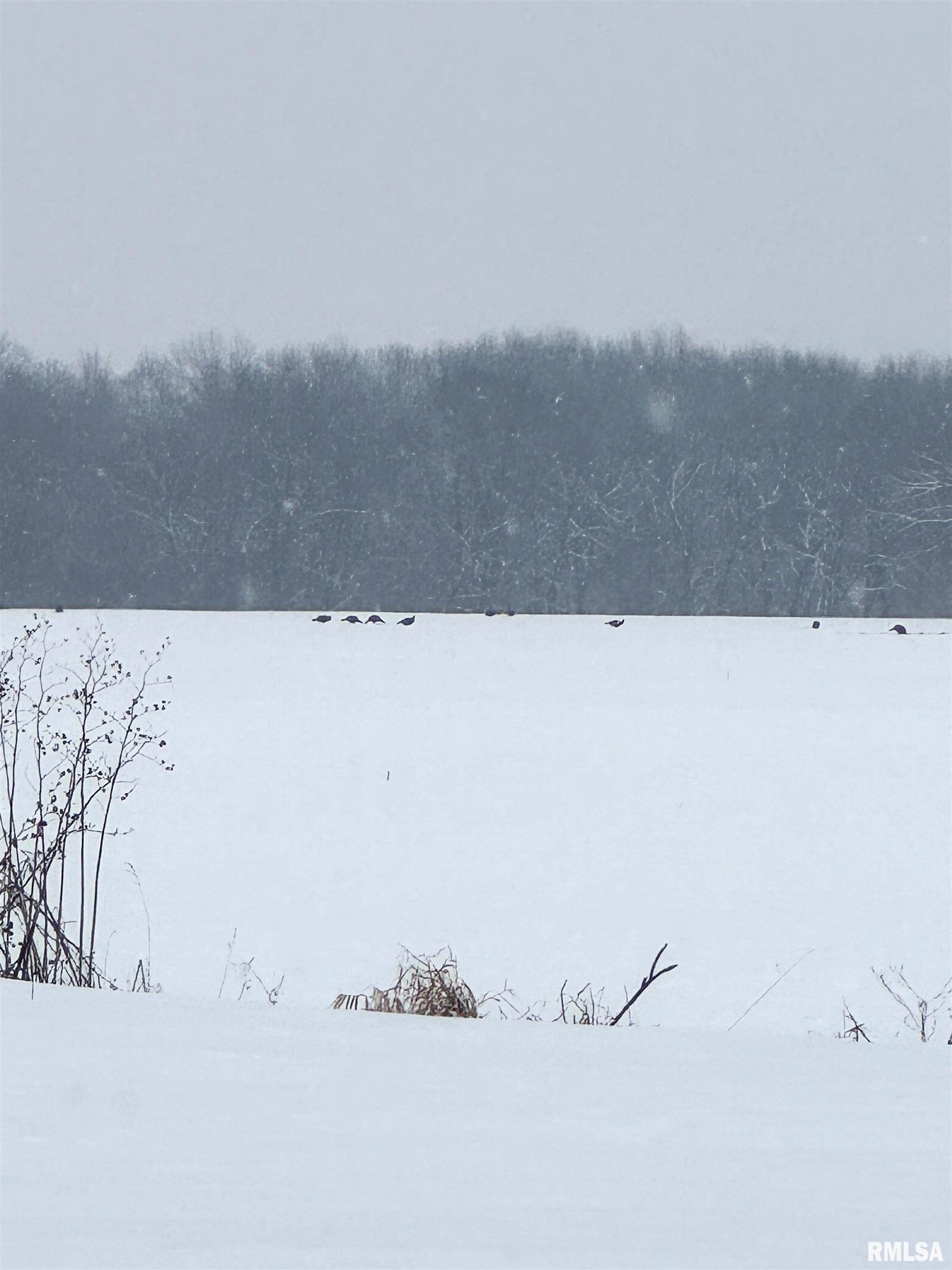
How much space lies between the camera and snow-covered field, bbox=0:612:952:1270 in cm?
214

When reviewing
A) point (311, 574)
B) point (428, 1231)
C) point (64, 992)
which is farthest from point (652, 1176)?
point (311, 574)

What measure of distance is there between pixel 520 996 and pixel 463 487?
4811cm

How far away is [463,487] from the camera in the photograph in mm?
52469

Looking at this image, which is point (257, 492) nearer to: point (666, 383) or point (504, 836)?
point (666, 383)

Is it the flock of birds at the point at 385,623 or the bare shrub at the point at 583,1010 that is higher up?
the flock of birds at the point at 385,623

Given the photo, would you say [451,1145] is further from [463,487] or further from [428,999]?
[463,487]

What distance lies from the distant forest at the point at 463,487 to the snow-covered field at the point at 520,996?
36.9 metres

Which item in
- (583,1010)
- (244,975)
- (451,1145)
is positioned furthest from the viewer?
(244,975)

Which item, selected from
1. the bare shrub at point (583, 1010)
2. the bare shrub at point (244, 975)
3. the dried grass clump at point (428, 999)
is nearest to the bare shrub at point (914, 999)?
the bare shrub at point (583, 1010)

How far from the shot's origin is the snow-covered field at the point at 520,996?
2.14 metres

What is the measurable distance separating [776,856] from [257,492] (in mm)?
46613

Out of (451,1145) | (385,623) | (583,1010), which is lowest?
(583,1010)

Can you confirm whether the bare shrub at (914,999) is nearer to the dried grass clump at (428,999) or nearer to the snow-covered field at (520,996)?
the snow-covered field at (520,996)

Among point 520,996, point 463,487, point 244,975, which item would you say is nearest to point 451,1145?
point 520,996
